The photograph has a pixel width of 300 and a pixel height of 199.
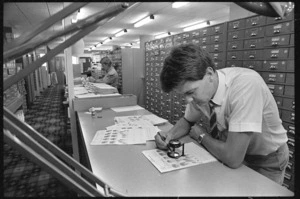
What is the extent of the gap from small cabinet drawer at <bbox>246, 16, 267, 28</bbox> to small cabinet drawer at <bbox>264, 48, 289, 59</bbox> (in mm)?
313

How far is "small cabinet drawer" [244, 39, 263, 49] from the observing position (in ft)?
7.04

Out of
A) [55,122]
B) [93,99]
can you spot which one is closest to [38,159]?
[93,99]

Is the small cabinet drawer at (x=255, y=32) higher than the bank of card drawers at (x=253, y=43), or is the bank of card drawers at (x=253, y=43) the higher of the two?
the small cabinet drawer at (x=255, y=32)

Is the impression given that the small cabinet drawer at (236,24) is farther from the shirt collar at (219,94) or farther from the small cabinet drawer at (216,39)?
the shirt collar at (219,94)

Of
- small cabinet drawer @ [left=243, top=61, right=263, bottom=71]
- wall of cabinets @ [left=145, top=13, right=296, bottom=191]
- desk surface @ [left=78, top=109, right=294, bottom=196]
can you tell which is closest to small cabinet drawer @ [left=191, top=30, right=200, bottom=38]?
wall of cabinets @ [left=145, top=13, right=296, bottom=191]

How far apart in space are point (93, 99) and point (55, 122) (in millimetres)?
2748

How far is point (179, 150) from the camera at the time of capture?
1118 millimetres

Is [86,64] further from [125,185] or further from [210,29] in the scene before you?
[125,185]

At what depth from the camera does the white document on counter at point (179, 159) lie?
938 millimetres

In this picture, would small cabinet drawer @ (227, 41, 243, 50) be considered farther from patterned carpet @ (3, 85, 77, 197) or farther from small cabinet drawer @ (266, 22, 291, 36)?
patterned carpet @ (3, 85, 77, 197)

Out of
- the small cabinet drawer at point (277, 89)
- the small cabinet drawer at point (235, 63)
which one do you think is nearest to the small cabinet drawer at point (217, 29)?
the small cabinet drawer at point (235, 63)

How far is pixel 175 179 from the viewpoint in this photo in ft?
2.77

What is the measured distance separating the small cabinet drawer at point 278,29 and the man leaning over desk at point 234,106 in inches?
49.2

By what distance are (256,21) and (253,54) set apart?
36 centimetres
